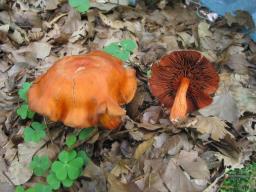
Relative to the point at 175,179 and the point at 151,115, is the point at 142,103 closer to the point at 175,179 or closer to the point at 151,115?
the point at 151,115

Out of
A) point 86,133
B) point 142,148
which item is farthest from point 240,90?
point 86,133

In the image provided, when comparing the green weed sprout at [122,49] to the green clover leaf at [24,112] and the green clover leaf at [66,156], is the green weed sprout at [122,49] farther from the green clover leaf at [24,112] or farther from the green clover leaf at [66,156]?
the green clover leaf at [66,156]

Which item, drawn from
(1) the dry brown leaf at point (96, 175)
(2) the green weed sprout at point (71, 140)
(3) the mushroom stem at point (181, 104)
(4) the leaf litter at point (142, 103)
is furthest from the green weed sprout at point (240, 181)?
(2) the green weed sprout at point (71, 140)

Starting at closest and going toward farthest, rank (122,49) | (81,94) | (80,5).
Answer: (81,94)
(122,49)
(80,5)

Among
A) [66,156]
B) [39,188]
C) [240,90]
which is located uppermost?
[240,90]

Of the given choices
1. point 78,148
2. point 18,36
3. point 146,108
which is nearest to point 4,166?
point 78,148

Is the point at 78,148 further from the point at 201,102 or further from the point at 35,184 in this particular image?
the point at 201,102
